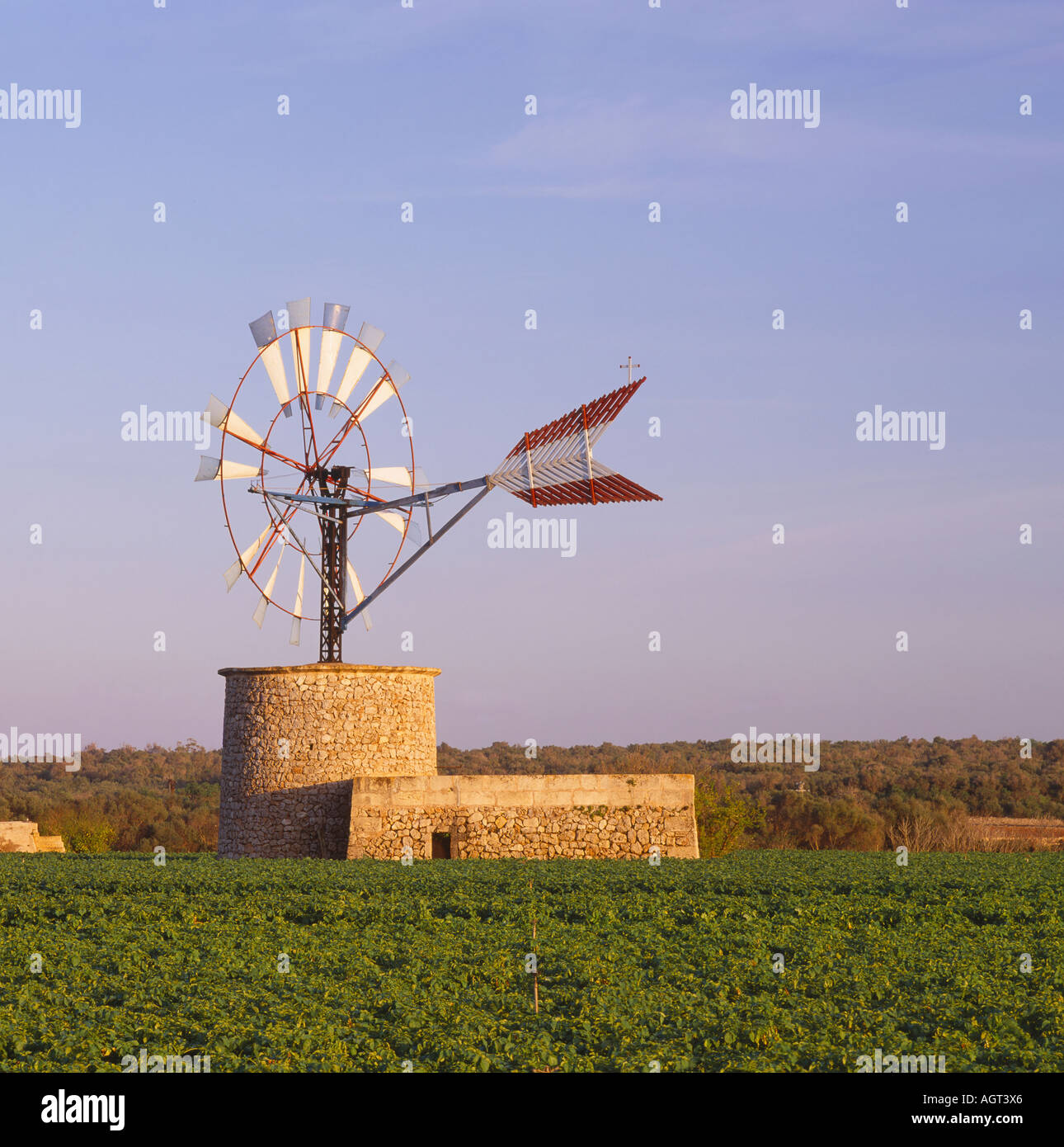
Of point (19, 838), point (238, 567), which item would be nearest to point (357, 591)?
point (238, 567)

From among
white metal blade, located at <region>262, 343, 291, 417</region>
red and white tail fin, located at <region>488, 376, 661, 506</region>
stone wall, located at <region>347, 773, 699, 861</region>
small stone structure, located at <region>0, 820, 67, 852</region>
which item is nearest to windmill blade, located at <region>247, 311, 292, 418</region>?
white metal blade, located at <region>262, 343, 291, 417</region>

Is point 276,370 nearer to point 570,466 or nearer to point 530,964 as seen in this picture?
Answer: point 570,466

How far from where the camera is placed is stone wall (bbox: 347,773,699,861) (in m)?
21.3

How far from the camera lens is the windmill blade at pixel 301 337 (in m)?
22.6

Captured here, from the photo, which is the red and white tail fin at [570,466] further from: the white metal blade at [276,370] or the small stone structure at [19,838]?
the small stone structure at [19,838]

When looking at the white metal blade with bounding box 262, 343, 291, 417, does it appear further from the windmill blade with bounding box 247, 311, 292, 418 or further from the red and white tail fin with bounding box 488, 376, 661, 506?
the red and white tail fin with bounding box 488, 376, 661, 506

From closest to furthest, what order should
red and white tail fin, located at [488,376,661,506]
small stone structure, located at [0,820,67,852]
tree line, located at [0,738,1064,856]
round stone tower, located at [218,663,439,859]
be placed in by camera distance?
red and white tail fin, located at [488,376,661,506] < round stone tower, located at [218,663,439,859] < small stone structure, located at [0,820,67,852] < tree line, located at [0,738,1064,856]

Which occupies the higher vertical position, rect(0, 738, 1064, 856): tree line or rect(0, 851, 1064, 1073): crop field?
rect(0, 851, 1064, 1073): crop field

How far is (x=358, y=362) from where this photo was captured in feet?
76.9

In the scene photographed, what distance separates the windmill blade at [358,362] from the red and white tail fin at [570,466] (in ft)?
11.2

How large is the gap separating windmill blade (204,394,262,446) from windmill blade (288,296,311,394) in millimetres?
1232

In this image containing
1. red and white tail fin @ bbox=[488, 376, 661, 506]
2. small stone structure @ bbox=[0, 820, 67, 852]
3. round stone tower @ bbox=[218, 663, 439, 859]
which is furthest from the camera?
small stone structure @ bbox=[0, 820, 67, 852]

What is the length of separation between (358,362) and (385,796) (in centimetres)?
806

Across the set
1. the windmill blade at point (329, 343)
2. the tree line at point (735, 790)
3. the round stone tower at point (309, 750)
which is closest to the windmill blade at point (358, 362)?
the windmill blade at point (329, 343)
